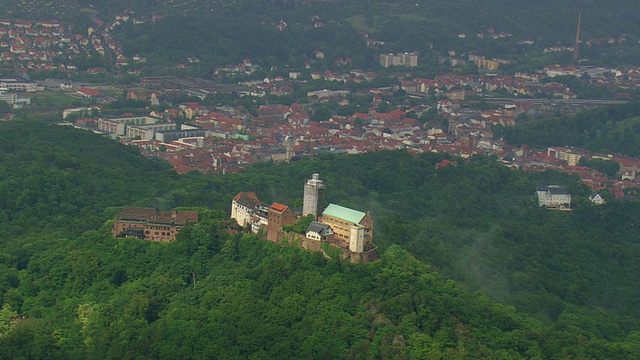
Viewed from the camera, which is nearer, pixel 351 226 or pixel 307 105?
pixel 351 226

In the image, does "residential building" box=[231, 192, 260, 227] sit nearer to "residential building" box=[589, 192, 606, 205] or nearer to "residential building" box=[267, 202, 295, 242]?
Answer: "residential building" box=[267, 202, 295, 242]

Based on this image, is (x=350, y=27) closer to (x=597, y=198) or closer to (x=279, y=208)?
(x=597, y=198)

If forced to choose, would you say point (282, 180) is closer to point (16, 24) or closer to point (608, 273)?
point (608, 273)

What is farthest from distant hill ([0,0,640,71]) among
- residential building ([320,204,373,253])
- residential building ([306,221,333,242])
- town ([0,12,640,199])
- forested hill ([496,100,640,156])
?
residential building ([306,221,333,242])

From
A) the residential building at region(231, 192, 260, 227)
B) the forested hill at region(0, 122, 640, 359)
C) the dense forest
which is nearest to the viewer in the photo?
the forested hill at region(0, 122, 640, 359)

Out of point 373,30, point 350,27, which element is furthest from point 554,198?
point 373,30
